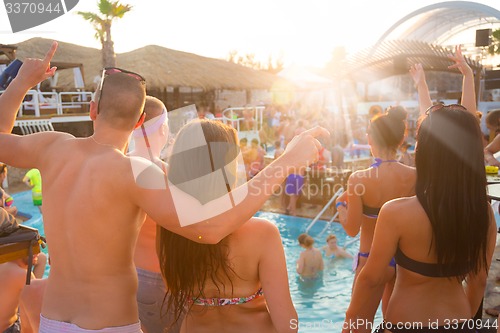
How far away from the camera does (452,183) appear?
190 cm

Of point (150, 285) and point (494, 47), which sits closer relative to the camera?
point (150, 285)

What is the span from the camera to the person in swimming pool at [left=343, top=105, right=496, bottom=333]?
1.90 metres

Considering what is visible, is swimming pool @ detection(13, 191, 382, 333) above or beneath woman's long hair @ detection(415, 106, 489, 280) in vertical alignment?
beneath

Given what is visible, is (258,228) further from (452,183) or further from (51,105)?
(51,105)

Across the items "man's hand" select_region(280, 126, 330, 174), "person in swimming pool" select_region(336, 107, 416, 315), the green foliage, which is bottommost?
"person in swimming pool" select_region(336, 107, 416, 315)

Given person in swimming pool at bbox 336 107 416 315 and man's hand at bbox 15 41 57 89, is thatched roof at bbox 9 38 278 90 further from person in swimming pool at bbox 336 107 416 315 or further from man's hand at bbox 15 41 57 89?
man's hand at bbox 15 41 57 89

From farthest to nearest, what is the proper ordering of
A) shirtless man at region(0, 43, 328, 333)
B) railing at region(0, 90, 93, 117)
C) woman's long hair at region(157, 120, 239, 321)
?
railing at region(0, 90, 93, 117)
woman's long hair at region(157, 120, 239, 321)
shirtless man at region(0, 43, 328, 333)

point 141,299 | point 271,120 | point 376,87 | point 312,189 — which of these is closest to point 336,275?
point 312,189

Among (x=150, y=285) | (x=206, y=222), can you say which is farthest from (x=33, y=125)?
(x=206, y=222)

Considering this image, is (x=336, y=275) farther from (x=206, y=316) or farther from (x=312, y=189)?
(x=206, y=316)

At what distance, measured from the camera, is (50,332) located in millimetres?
1700

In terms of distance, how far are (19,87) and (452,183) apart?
2070 mm

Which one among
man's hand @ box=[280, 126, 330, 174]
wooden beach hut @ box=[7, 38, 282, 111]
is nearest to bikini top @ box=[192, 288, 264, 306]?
man's hand @ box=[280, 126, 330, 174]

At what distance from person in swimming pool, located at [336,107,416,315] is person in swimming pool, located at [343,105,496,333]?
104cm
